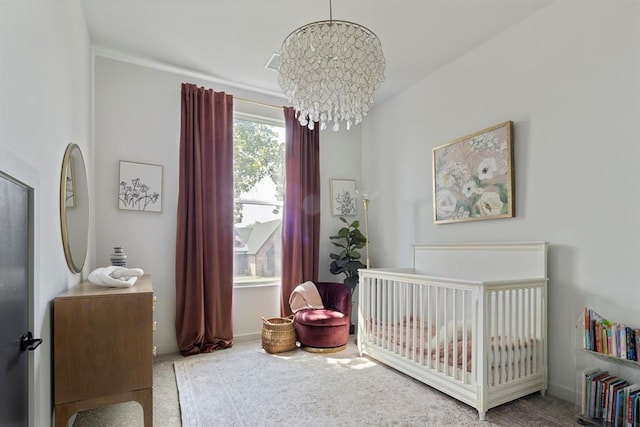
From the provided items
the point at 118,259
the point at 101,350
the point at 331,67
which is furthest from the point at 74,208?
the point at 331,67

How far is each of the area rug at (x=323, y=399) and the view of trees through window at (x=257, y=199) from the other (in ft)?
3.71

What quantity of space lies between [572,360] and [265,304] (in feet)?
9.15

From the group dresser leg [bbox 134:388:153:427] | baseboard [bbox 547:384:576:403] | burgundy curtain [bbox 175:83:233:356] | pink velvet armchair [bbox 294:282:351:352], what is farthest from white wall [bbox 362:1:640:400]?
dresser leg [bbox 134:388:153:427]

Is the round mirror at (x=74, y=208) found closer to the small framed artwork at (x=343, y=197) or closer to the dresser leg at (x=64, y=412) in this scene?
→ the dresser leg at (x=64, y=412)

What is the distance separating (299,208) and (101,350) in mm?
2516

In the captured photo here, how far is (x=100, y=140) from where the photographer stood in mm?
3223

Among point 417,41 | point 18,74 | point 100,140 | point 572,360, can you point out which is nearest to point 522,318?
point 572,360

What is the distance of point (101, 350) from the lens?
1.79m

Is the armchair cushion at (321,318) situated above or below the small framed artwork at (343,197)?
below

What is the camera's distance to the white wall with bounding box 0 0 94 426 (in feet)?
3.84

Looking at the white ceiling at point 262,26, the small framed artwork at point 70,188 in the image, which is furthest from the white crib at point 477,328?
the small framed artwork at point 70,188

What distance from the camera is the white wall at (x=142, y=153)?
323 centimetres

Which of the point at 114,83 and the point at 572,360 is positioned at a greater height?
the point at 114,83

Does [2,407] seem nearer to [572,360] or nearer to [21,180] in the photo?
[21,180]
